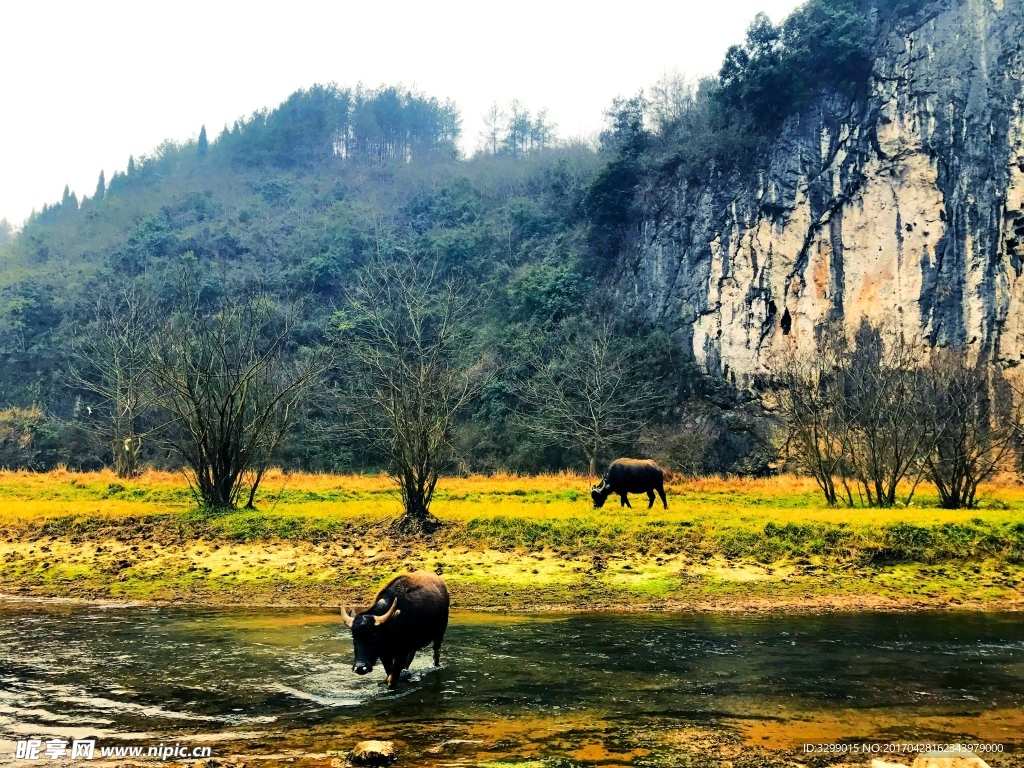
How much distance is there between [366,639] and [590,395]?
118ft

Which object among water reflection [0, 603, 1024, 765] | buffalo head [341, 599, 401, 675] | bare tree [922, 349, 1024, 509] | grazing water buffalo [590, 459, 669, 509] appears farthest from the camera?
grazing water buffalo [590, 459, 669, 509]

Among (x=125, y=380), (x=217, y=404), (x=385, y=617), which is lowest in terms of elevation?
(x=385, y=617)

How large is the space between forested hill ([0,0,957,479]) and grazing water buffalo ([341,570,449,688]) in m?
27.0

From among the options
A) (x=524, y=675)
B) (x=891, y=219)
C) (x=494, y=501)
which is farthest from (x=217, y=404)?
(x=891, y=219)

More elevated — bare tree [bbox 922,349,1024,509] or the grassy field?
bare tree [bbox 922,349,1024,509]

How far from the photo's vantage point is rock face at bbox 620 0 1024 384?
42.2 meters

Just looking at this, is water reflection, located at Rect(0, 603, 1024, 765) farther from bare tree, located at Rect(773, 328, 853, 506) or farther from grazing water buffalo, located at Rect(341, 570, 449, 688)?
bare tree, located at Rect(773, 328, 853, 506)

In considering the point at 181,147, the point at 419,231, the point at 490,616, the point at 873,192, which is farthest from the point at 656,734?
the point at 181,147

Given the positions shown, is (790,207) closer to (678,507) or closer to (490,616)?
(678,507)

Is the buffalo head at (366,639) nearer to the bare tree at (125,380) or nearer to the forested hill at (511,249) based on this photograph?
the bare tree at (125,380)

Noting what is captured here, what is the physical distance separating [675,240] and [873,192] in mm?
12674

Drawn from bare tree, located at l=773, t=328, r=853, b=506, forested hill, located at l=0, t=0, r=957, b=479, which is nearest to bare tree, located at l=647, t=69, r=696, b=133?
forested hill, located at l=0, t=0, r=957, b=479

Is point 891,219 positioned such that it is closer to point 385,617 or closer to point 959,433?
point 959,433

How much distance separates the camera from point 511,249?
68125 mm
